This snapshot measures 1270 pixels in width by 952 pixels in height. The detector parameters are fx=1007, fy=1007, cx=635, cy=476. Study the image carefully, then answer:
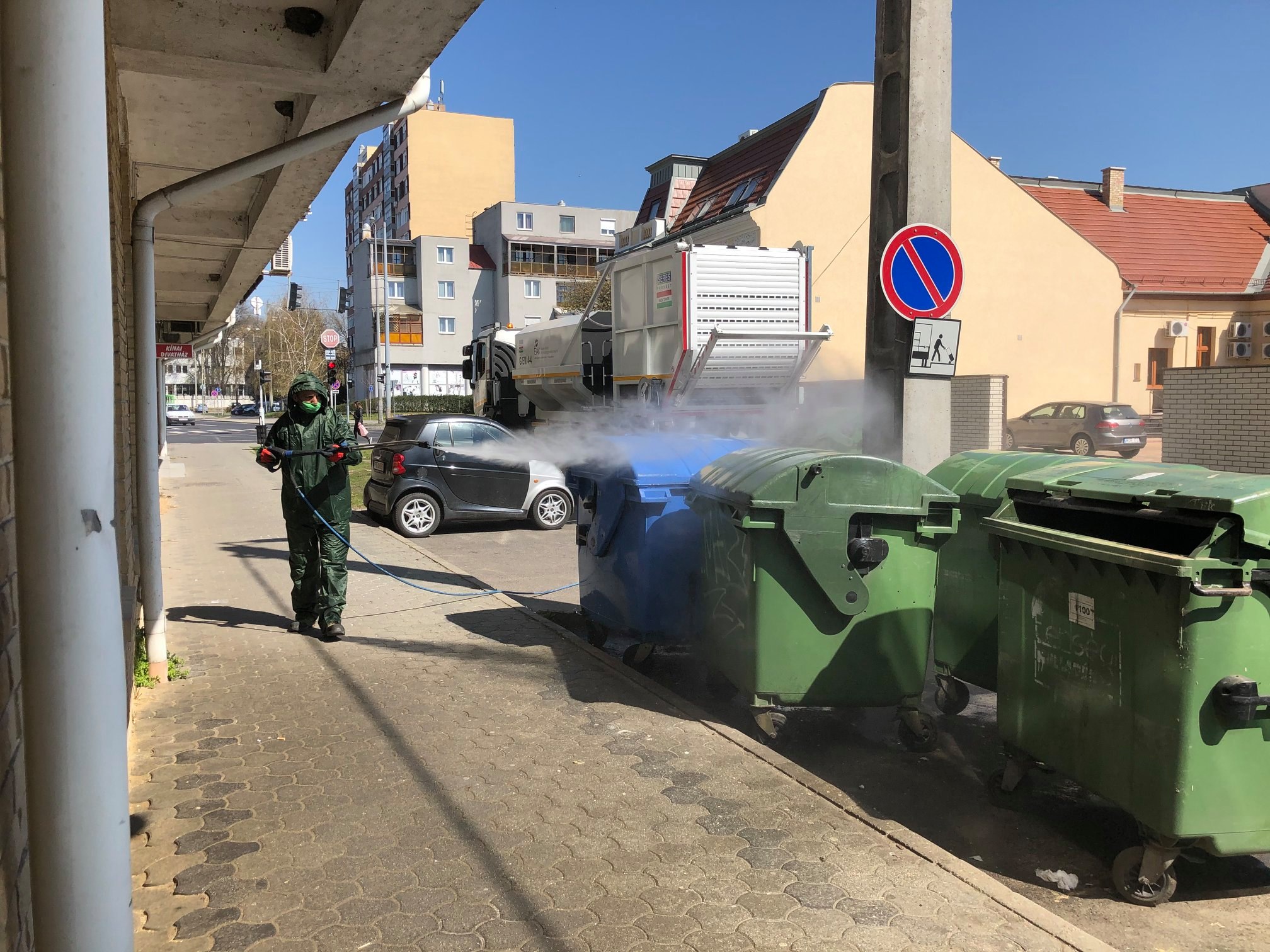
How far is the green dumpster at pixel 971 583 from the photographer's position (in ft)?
17.4

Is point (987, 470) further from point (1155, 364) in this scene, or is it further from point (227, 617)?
point (1155, 364)

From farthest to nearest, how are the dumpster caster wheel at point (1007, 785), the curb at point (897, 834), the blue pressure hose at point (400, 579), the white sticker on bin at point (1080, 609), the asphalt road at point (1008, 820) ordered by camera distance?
1. the blue pressure hose at point (400, 579)
2. the dumpster caster wheel at point (1007, 785)
3. the white sticker on bin at point (1080, 609)
4. the asphalt road at point (1008, 820)
5. the curb at point (897, 834)

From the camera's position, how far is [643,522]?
6078 millimetres

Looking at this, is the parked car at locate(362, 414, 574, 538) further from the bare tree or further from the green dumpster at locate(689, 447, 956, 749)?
the green dumpster at locate(689, 447, 956, 749)

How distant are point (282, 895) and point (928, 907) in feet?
7.12

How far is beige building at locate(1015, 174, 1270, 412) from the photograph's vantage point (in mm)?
31719

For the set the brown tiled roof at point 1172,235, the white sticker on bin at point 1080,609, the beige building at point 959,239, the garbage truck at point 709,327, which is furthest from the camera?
the brown tiled roof at point 1172,235

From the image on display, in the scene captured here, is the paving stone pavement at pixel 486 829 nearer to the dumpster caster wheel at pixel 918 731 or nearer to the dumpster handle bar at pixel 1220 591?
the dumpster caster wheel at pixel 918 731

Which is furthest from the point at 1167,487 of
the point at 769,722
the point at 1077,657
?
the point at 769,722

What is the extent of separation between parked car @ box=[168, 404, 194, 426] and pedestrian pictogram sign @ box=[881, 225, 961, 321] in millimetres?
62943

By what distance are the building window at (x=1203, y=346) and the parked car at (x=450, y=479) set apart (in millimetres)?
27545

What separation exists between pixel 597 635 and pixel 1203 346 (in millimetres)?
32807

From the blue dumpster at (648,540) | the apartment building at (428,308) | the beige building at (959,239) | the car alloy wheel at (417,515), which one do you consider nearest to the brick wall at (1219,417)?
the beige building at (959,239)

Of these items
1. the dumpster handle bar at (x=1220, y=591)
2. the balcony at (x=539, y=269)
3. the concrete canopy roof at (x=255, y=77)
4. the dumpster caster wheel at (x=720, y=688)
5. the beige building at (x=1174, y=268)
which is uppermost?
the balcony at (x=539, y=269)
